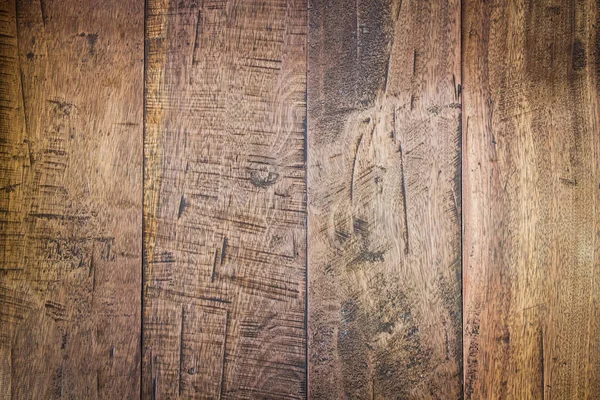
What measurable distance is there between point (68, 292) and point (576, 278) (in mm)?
754

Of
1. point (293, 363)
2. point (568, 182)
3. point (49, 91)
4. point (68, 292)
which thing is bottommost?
point (293, 363)

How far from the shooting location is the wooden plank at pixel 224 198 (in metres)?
0.68

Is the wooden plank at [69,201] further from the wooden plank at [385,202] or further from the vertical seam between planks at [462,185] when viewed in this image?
the vertical seam between planks at [462,185]

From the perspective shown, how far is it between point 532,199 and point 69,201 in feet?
2.26

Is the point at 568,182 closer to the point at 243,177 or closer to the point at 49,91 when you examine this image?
the point at 243,177

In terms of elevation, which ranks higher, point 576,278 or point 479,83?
point 479,83

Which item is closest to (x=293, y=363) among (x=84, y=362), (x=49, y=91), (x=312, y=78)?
(x=84, y=362)

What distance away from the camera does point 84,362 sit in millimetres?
676

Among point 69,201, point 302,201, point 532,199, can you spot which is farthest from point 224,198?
point 532,199

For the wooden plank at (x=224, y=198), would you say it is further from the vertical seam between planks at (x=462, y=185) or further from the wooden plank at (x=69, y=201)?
the vertical seam between planks at (x=462, y=185)

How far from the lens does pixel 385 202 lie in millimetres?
677

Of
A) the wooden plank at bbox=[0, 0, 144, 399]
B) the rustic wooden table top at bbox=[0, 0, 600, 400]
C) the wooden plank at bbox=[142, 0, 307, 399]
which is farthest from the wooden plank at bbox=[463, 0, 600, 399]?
the wooden plank at bbox=[0, 0, 144, 399]

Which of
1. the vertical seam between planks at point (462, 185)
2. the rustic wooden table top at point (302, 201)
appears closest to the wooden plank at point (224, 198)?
the rustic wooden table top at point (302, 201)

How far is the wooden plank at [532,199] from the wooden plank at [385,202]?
0.03 metres
